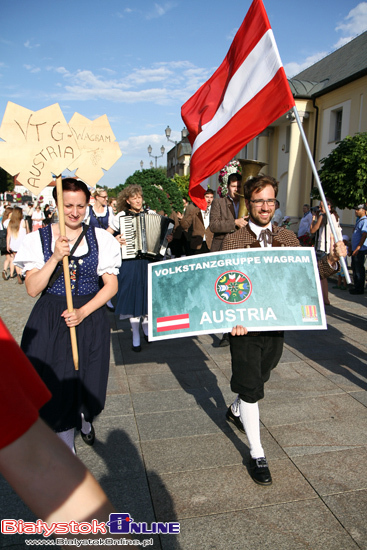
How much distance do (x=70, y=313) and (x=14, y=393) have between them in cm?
205

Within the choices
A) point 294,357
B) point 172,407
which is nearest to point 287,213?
point 294,357

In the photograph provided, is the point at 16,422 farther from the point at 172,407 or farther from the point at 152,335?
the point at 172,407

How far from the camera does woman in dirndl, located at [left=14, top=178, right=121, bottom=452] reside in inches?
110

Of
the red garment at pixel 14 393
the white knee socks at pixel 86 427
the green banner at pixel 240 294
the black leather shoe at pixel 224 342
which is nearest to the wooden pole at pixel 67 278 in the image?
the green banner at pixel 240 294

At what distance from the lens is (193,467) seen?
9.92 ft

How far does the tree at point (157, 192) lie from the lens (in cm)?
2642

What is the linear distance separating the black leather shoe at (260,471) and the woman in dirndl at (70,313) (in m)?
1.12

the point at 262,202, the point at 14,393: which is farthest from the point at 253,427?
the point at 14,393

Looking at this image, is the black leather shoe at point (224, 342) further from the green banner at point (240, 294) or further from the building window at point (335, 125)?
the building window at point (335, 125)

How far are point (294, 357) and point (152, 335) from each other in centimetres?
299

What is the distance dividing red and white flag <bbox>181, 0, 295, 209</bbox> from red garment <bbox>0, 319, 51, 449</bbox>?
9.81 ft

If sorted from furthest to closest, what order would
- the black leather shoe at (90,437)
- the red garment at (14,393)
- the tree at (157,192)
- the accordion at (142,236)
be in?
the tree at (157,192)
the accordion at (142,236)
the black leather shoe at (90,437)
the red garment at (14,393)

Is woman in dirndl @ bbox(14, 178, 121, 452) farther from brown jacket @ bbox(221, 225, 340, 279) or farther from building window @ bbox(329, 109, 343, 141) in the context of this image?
building window @ bbox(329, 109, 343, 141)

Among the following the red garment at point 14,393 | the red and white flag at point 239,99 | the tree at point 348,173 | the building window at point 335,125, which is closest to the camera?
the red garment at point 14,393
